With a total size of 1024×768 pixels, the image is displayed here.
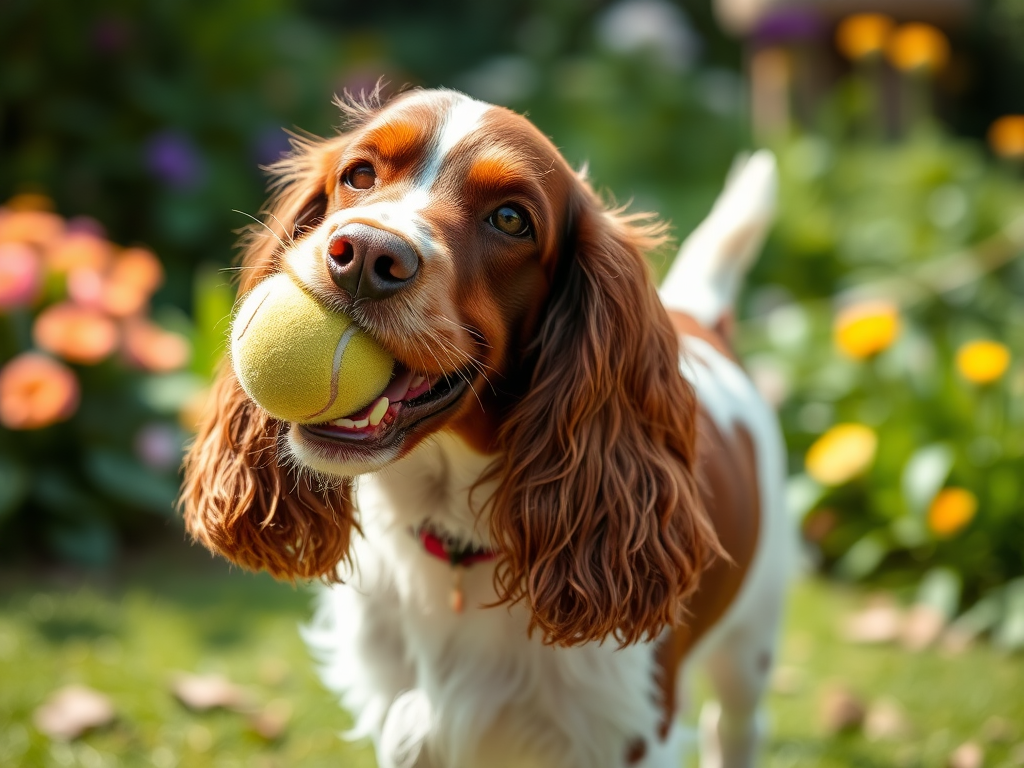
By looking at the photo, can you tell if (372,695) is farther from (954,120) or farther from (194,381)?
(954,120)

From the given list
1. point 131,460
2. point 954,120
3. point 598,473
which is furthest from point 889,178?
point 598,473

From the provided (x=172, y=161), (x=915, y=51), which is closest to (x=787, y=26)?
(x=915, y=51)

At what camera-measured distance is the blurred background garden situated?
12.0 feet

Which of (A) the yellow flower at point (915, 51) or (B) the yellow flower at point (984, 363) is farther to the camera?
(A) the yellow flower at point (915, 51)

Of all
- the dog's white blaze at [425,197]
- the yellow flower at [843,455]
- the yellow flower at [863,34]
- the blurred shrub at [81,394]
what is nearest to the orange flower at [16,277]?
the blurred shrub at [81,394]

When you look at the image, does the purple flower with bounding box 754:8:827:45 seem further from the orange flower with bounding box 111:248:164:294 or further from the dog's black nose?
the dog's black nose

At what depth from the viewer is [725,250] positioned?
3.34 metres

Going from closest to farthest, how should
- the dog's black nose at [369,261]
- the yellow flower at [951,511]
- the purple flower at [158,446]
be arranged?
the dog's black nose at [369,261] < the yellow flower at [951,511] < the purple flower at [158,446]

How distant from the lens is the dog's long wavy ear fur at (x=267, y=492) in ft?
7.70

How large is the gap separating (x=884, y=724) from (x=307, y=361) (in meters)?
2.69

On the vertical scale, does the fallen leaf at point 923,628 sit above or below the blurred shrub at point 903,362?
below

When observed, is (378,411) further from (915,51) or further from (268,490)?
(915,51)

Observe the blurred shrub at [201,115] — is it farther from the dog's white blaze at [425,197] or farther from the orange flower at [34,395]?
the dog's white blaze at [425,197]

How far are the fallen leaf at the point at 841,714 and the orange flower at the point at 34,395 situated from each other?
3.14m
